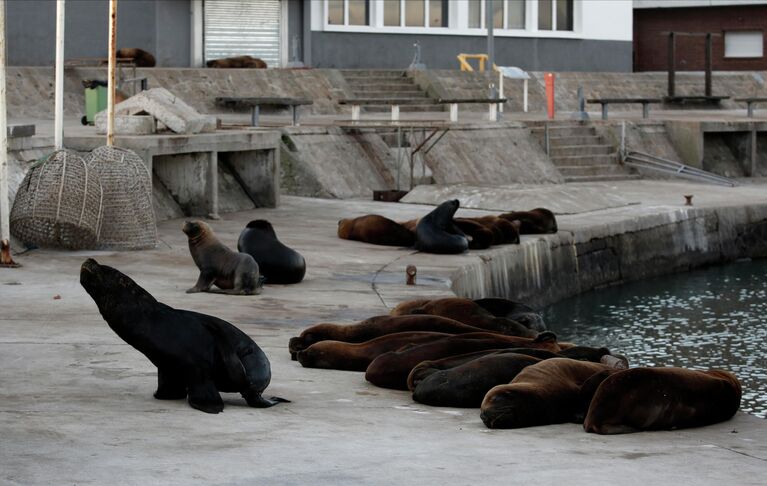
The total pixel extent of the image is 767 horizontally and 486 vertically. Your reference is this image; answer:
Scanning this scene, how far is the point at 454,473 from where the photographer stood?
670 cm

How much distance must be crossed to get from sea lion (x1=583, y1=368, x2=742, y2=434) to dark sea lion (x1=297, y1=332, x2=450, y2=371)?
1907mm

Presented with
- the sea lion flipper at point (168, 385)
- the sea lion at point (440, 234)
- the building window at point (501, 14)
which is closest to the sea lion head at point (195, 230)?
the sea lion at point (440, 234)

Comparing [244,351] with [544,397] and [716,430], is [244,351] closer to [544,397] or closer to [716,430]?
[544,397]

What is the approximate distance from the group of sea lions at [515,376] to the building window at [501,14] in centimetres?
3286

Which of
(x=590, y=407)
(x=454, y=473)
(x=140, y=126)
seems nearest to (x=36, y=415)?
(x=454, y=473)

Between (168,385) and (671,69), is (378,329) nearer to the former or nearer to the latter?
(168,385)

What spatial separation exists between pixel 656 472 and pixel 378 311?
5833 mm

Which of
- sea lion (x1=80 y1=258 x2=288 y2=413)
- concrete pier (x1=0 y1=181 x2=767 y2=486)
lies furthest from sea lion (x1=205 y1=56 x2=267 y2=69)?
sea lion (x1=80 y1=258 x2=288 y2=413)

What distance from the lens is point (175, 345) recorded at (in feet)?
27.3

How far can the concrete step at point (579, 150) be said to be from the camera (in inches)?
1193

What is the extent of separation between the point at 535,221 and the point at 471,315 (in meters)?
8.80

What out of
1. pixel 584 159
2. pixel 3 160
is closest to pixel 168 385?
pixel 3 160

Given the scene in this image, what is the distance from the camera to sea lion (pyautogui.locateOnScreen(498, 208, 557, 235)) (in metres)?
19.6

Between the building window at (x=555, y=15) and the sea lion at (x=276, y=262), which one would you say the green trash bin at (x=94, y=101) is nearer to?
the sea lion at (x=276, y=262)
